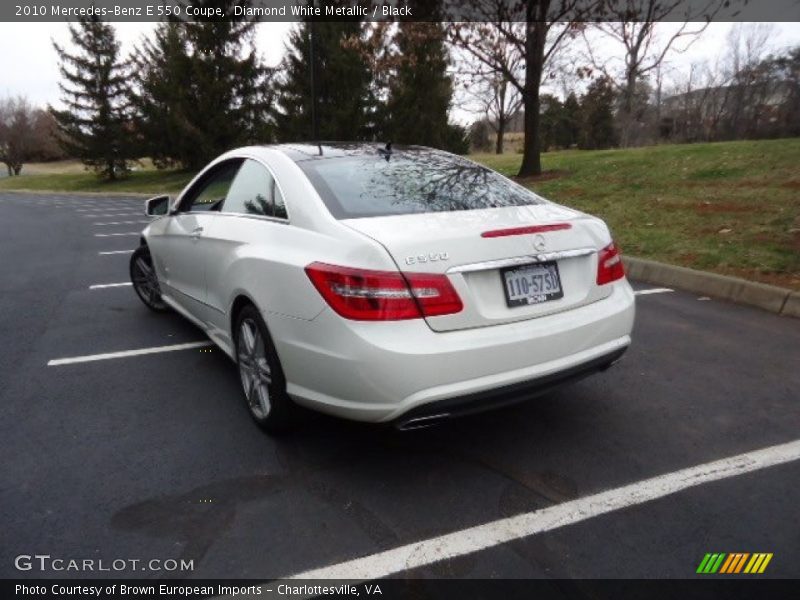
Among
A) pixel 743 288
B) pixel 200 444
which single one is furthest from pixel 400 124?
pixel 200 444

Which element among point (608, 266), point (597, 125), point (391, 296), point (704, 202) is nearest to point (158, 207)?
point (391, 296)

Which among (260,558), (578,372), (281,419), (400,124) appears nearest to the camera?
(260,558)

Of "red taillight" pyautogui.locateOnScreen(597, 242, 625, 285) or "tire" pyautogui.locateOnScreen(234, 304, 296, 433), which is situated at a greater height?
"red taillight" pyautogui.locateOnScreen(597, 242, 625, 285)

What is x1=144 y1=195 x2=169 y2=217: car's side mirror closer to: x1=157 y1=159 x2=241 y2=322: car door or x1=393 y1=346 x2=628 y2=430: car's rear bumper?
x1=157 y1=159 x2=241 y2=322: car door

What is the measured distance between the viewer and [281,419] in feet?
9.91

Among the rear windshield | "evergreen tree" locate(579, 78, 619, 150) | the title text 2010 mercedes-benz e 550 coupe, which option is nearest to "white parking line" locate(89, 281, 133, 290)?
the title text 2010 mercedes-benz e 550 coupe

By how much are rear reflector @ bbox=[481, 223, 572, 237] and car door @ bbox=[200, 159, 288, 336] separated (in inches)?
41.9

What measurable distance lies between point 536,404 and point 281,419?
1.51 metres

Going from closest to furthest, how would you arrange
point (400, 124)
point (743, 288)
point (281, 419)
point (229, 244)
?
point (281, 419)
point (229, 244)
point (743, 288)
point (400, 124)

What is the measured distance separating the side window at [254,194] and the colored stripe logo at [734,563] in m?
2.43

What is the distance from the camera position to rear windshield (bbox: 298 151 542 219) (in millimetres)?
2947

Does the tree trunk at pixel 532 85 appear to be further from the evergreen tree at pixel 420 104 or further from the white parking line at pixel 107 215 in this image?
the evergreen tree at pixel 420 104

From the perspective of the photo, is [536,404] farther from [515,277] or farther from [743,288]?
[743,288]

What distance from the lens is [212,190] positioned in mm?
4180
